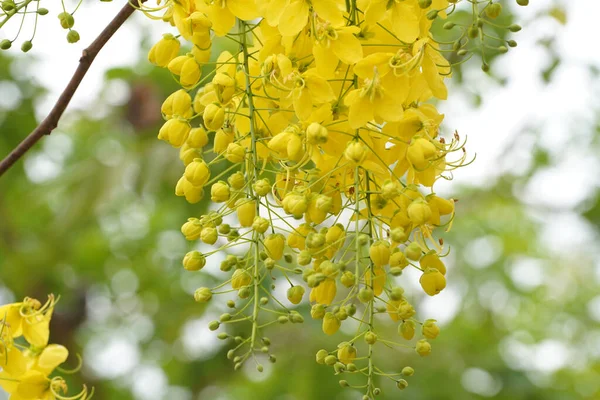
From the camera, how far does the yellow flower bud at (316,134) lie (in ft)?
2.28

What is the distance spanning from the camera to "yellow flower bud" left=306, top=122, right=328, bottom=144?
0.69 m

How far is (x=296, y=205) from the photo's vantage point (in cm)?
69

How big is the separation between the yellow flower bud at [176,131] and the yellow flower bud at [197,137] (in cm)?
1

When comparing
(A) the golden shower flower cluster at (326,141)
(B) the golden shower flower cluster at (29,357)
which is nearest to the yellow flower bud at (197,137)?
(A) the golden shower flower cluster at (326,141)

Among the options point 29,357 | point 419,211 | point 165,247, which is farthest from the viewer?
point 165,247

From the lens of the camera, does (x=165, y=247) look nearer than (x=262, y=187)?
No

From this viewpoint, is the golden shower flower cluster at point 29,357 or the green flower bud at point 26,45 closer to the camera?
the green flower bud at point 26,45

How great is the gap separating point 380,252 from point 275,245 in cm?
12

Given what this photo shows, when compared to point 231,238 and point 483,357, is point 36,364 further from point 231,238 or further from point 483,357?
point 483,357

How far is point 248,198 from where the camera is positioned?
77cm

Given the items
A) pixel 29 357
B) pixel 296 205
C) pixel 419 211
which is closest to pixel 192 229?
pixel 296 205

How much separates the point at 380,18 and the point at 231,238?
0.27 metres

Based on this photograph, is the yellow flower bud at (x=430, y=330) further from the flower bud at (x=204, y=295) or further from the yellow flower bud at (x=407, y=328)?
the flower bud at (x=204, y=295)

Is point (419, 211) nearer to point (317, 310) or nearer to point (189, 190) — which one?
point (317, 310)
